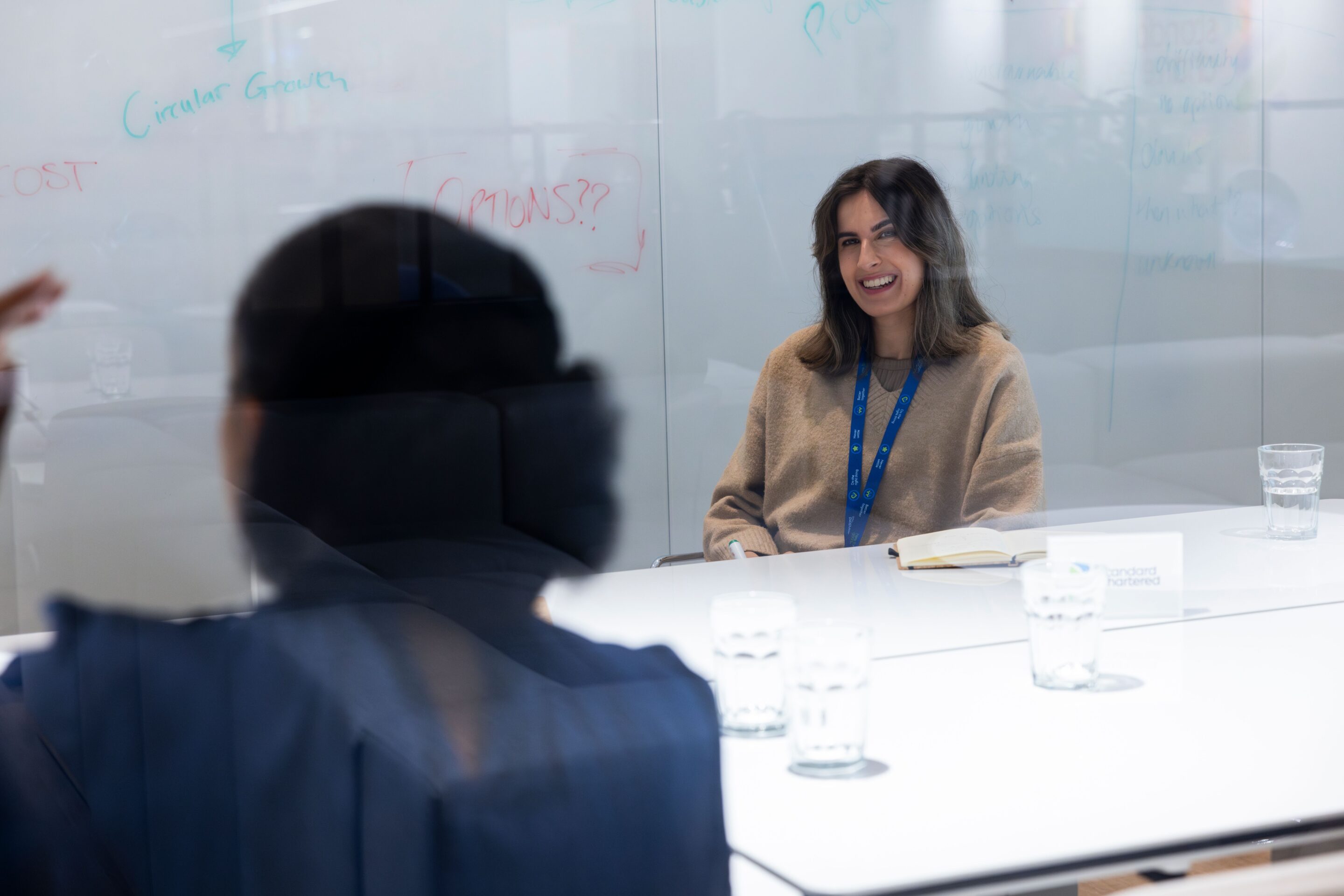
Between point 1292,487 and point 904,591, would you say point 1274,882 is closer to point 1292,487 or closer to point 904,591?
point 904,591

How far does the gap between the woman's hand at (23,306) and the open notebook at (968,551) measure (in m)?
1.06

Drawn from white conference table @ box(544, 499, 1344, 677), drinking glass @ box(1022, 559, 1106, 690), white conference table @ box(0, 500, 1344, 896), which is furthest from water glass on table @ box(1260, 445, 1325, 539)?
drinking glass @ box(1022, 559, 1106, 690)

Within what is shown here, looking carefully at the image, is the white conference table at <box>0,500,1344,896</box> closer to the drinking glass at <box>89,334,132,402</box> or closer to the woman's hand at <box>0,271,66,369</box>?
the woman's hand at <box>0,271,66,369</box>

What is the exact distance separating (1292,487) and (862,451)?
1.96ft

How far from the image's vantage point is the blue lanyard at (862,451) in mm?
1920

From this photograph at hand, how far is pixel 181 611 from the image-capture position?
1.11m

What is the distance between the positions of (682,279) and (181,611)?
1643 millimetres

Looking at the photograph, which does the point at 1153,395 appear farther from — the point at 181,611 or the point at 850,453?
the point at 181,611

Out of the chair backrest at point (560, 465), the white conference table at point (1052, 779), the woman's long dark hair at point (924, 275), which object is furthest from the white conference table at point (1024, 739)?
the chair backrest at point (560, 465)

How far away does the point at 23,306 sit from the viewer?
1.90ft

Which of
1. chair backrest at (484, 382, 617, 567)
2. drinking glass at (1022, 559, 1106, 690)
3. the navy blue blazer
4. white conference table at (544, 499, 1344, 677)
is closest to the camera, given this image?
the navy blue blazer

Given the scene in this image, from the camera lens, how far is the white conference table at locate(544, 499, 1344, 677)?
48.9 inches

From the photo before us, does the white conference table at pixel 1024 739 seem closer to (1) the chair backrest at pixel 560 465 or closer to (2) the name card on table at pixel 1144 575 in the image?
(2) the name card on table at pixel 1144 575

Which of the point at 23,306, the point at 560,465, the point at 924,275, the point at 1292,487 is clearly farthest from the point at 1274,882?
the point at 560,465
